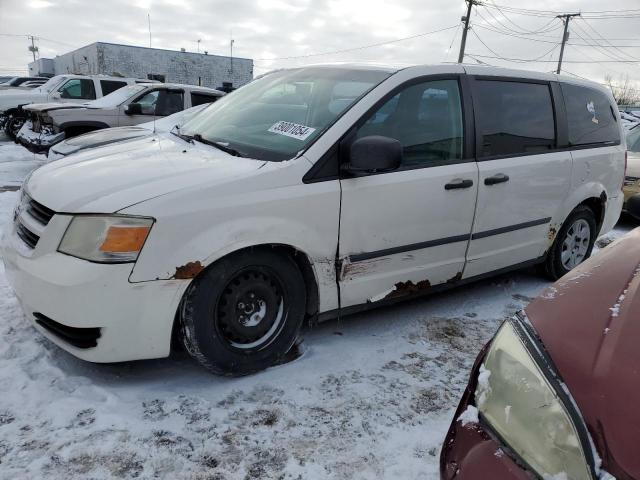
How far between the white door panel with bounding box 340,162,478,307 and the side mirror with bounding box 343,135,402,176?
0.16 m

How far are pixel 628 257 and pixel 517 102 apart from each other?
2442 millimetres

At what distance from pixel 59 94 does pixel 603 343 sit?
553 inches

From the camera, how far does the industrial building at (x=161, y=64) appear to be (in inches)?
1599

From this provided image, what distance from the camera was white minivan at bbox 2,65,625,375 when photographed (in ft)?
8.01

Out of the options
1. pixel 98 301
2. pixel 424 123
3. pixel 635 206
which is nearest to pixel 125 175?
pixel 98 301

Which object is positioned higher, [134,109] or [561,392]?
[134,109]

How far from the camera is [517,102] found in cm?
391

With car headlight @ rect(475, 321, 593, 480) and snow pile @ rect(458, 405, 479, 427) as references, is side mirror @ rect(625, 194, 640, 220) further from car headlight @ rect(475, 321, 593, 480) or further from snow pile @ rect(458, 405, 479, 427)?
snow pile @ rect(458, 405, 479, 427)

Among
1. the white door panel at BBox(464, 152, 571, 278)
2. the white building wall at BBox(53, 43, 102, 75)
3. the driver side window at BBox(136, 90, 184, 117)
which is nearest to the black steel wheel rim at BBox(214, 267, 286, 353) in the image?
the white door panel at BBox(464, 152, 571, 278)

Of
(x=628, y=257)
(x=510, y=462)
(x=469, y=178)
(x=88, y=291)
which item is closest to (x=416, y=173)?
(x=469, y=178)

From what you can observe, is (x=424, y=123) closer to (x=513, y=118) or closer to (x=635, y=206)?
(x=513, y=118)

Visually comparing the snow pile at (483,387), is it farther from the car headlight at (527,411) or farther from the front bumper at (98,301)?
the front bumper at (98,301)

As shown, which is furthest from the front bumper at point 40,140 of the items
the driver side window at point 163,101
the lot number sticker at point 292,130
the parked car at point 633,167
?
the parked car at point 633,167

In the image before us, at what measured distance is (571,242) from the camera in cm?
466
